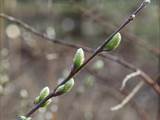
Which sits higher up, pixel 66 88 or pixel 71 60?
pixel 66 88

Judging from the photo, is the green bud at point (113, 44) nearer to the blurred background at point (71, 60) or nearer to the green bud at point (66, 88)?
the green bud at point (66, 88)

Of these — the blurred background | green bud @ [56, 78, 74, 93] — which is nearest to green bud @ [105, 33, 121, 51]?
green bud @ [56, 78, 74, 93]

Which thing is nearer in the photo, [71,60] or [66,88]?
[66,88]

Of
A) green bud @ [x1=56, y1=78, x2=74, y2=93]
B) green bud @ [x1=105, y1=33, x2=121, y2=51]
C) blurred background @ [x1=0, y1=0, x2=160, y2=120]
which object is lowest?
blurred background @ [x1=0, y1=0, x2=160, y2=120]

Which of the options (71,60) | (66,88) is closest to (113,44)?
(66,88)

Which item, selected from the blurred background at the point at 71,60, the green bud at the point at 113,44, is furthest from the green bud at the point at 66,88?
the blurred background at the point at 71,60

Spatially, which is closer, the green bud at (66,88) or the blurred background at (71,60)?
the green bud at (66,88)

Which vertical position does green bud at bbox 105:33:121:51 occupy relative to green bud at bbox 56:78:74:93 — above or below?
above

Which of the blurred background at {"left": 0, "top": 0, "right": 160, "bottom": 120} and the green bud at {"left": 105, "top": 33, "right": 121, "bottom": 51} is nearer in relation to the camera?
the green bud at {"left": 105, "top": 33, "right": 121, "bottom": 51}

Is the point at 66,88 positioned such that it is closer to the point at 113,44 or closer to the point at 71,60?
the point at 113,44

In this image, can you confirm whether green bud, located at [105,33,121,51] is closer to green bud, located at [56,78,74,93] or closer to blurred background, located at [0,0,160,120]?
green bud, located at [56,78,74,93]
